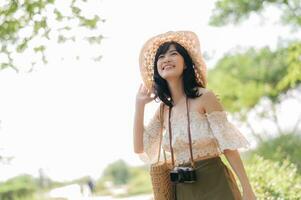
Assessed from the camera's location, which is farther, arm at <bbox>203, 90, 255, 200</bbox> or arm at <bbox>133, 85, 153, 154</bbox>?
arm at <bbox>133, 85, 153, 154</bbox>

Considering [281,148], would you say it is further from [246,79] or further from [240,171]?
[246,79]

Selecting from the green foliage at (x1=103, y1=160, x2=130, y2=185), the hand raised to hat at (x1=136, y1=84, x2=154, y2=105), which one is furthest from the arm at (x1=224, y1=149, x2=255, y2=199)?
the green foliage at (x1=103, y1=160, x2=130, y2=185)

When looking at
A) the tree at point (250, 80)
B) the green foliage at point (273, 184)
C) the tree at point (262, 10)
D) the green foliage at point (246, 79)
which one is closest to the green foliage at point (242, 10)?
the tree at point (262, 10)

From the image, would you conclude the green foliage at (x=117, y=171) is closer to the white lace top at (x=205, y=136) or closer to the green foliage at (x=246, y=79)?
the green foliage at (x=246, y=79)

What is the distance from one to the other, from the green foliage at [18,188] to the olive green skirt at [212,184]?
1173cm

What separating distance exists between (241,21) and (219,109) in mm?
11899

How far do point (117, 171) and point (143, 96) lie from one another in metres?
29.4

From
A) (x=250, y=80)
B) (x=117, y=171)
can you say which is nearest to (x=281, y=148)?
(x=250, y=80)

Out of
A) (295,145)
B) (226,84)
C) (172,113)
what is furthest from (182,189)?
(226,84)

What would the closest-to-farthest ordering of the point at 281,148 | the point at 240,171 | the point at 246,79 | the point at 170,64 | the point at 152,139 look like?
the point at 240,171, the point at 170,64, the point at 152,139, the point at 281,148, the point at 246,79

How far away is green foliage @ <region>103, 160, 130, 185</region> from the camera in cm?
3175

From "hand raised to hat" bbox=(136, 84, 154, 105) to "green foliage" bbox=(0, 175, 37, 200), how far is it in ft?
37.6

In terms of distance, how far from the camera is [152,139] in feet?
9.95

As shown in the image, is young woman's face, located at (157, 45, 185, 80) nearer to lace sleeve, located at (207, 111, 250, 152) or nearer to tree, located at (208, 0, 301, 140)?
lace sleeve, located at (207, 111, 250, 152)
